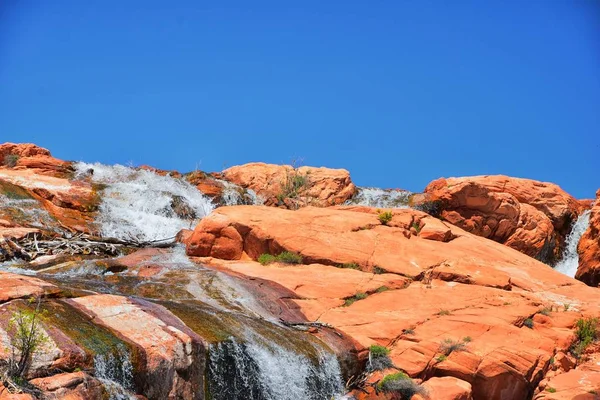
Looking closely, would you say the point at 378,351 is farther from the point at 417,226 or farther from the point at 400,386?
the point at 417,226

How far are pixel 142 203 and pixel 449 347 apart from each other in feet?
52.1

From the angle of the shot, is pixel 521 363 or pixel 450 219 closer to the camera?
pixel 521 363

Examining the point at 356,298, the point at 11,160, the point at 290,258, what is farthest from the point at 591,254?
the point at 11,160

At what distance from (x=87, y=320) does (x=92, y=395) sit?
1904 millimetres

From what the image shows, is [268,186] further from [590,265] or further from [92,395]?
[92,395]

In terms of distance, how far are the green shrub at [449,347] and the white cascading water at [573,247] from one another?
713 inches

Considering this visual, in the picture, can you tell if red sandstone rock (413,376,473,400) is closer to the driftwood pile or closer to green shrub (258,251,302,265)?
green shrub (258,251,302,265)

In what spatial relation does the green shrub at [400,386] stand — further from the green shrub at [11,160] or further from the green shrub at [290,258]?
the green shrub at [11,160]

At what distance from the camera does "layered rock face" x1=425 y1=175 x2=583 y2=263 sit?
2947 centimetres

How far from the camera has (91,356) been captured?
9641 millimetres

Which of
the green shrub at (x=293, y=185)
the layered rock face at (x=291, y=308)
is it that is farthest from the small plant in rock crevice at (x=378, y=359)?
the green shrub at (x=293, y=185)

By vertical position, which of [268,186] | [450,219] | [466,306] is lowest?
[466,306]

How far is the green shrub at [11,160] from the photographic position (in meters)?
31.0

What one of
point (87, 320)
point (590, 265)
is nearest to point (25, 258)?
point (87, 320)
